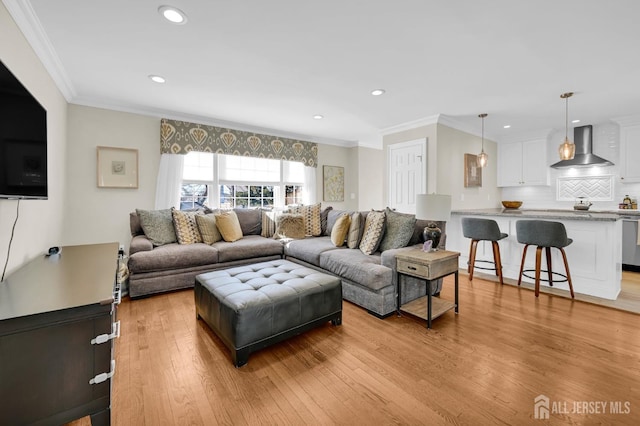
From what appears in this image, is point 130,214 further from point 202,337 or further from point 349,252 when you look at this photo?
point 349,252

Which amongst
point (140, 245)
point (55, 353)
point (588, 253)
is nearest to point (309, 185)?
point (140, 245)

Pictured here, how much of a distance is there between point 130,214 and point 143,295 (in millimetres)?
1239

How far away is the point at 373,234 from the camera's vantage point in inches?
122

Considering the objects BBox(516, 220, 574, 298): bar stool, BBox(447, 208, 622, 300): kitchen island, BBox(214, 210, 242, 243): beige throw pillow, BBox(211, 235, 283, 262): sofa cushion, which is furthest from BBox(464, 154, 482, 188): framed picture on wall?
BBox(214, 210, 242, 243): beige throw pillow

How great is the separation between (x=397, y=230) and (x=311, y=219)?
5.27ft

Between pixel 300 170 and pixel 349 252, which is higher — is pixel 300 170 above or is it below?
above

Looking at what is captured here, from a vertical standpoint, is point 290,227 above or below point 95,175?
below

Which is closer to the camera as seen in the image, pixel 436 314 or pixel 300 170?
pixel 436 314

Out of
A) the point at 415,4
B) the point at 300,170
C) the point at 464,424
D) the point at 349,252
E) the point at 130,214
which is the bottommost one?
the point at 464,424

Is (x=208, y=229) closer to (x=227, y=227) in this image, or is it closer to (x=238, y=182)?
(x=227, y=227)

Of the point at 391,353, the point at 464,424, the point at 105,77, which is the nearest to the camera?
the point at 464,424

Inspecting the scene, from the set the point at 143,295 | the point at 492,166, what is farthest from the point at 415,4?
the point at 492,166

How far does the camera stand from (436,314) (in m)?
2.44

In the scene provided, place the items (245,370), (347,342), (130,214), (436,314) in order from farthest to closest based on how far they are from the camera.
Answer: (130,214)
(436,314)
(347,342)
(245,370)
